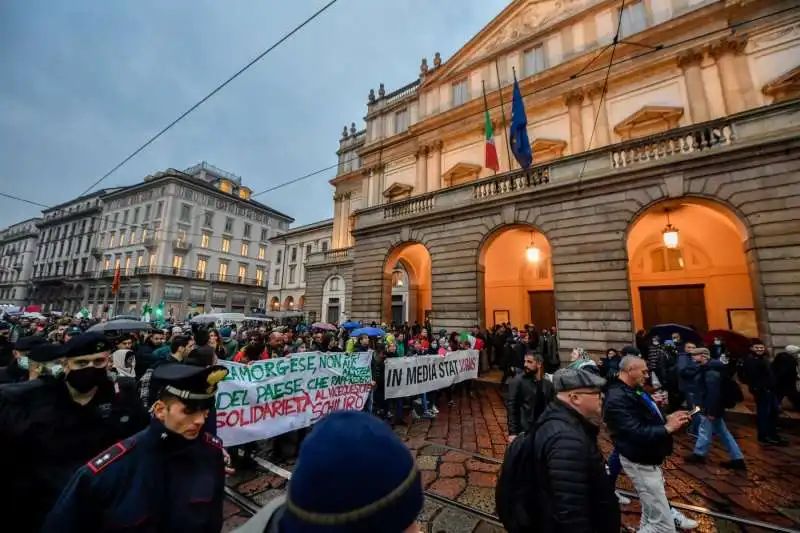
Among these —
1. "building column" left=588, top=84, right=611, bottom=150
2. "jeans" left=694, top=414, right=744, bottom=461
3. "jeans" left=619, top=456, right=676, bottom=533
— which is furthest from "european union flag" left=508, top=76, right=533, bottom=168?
"jeans" left=619, top=456, right=676, bottom=533

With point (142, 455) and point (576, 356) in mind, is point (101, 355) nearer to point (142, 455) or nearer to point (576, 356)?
point (142, 455)

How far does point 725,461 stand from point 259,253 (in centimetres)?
5079

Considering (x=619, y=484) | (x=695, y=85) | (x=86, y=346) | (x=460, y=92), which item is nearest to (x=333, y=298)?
(x=460, y=92)

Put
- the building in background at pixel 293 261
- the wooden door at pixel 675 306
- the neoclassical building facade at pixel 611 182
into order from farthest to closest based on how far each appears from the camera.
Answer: the building in background at pixel 293 261
the wooden door at pixel 675 306
the neoclassical building facade at pixel 611 182

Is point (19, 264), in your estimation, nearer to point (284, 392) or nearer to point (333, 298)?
point (333, 298)

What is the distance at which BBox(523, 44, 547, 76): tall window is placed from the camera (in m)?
17.0

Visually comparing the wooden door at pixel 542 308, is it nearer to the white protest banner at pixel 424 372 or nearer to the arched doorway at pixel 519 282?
the arched doorway at pixel 519 282

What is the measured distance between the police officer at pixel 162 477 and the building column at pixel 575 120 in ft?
57.0

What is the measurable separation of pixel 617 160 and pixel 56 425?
44.2 ft

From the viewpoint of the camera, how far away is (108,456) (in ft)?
5.20

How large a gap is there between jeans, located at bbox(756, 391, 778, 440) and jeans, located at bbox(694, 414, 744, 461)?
164 centimetres

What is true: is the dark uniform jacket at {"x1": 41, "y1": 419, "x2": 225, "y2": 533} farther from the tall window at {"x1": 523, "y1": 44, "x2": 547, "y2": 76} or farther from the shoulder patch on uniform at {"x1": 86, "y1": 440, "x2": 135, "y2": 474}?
the tall window at {"x1": 523, "y1": 44, "x2": 547, "y2": 76}

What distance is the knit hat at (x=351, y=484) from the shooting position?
723mm

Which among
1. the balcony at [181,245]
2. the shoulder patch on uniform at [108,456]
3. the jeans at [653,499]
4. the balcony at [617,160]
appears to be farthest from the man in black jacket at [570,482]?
the balcony at [181,245]
